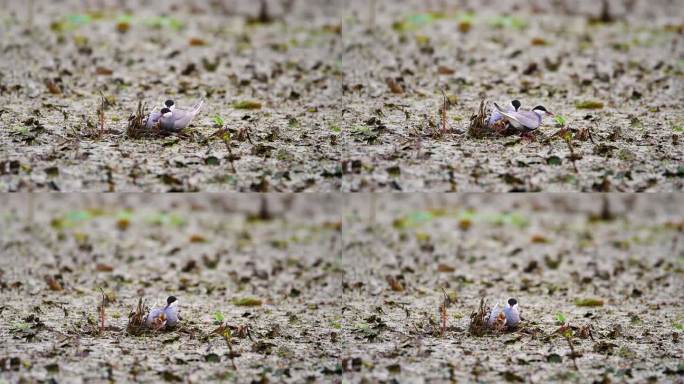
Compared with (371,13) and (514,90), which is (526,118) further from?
(371,13)

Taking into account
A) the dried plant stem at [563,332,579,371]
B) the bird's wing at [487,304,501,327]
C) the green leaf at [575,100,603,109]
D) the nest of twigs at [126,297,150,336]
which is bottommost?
the nest of twigs at [126,297,150,336]

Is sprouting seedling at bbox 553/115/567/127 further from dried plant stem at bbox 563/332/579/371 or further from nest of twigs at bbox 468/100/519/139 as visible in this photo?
dried plant stem at bbox 563/332/579/371

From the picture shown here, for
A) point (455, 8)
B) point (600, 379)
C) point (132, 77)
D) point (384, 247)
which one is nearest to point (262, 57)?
point (132, 77)

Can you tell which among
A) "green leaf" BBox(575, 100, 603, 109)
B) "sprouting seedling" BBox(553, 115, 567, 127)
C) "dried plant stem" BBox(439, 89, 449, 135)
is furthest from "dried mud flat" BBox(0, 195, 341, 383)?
"green leaf" BBox(575, 100, 603, 109)

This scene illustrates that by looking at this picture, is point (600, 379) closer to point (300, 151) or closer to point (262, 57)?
point (300, 151)

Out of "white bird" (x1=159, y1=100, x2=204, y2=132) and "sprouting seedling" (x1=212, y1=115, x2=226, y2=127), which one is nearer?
"white bird" (x1=159, y1=100, x2=204, y2=132)

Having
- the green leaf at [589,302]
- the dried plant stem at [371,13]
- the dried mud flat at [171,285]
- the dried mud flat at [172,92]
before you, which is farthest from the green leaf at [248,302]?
the dried plant stem at [371,13]
